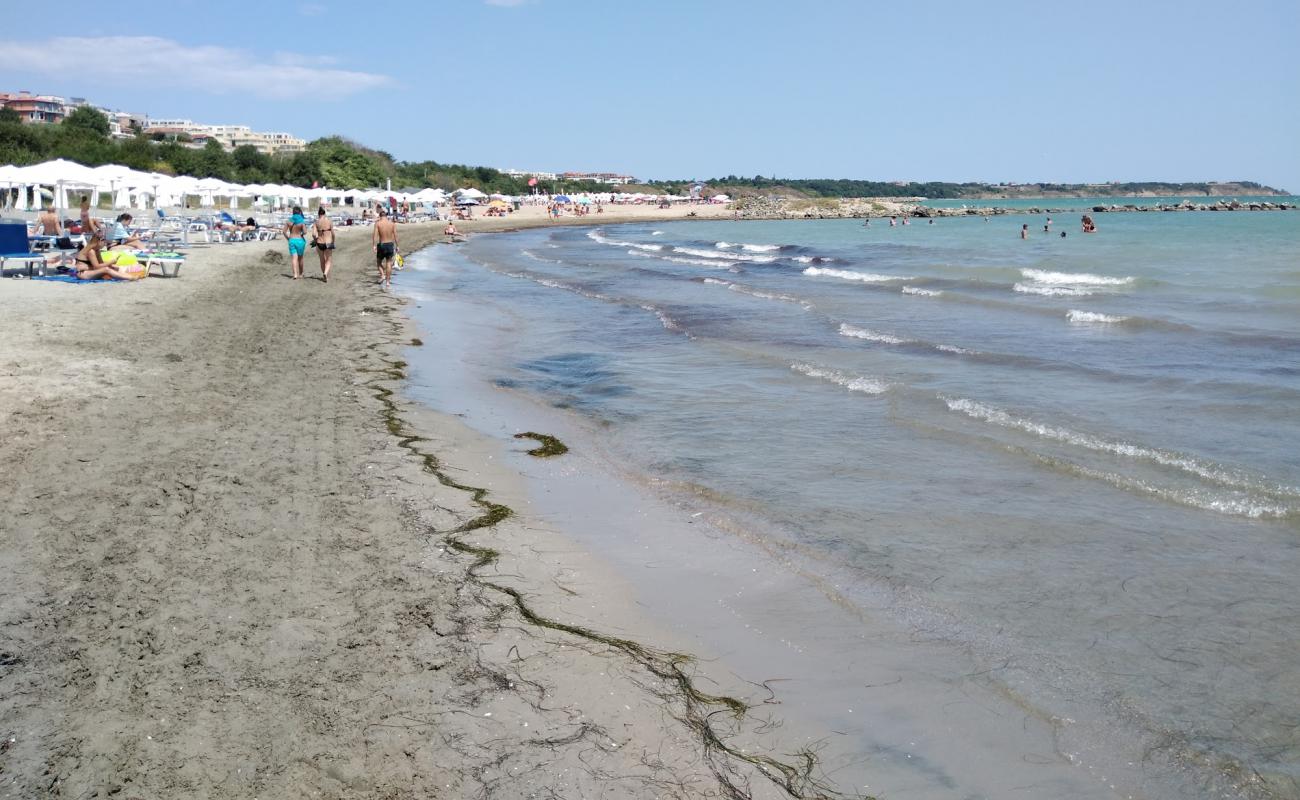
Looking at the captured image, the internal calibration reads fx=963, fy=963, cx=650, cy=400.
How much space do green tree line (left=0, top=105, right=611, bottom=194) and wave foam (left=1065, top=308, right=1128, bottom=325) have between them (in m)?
52.4

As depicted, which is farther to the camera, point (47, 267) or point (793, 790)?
point (47, 267)

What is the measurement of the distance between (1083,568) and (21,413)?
7.76 meters

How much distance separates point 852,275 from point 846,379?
65.4ft

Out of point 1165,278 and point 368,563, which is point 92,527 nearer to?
point 368,563

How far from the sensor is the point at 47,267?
16.6 metres

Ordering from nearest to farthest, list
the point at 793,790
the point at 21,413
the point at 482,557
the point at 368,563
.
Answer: the point at 793,790
the point at 368,563
the point at 482,557
the point at 21,413

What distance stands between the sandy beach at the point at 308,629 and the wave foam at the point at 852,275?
2256cm

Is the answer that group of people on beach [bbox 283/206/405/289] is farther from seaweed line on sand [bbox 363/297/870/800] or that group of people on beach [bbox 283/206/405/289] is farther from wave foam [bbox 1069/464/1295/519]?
wave foam [bbox 1069/464/1295/519]

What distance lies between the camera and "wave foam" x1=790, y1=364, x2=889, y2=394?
1141 centimetres

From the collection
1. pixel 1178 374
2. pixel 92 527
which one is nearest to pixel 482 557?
pixel 92 527

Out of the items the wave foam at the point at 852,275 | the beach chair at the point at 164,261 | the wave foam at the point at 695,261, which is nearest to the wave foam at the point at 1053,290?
the wave foam at the point at 852,275

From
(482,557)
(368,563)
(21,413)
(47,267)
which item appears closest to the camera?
(368,563)

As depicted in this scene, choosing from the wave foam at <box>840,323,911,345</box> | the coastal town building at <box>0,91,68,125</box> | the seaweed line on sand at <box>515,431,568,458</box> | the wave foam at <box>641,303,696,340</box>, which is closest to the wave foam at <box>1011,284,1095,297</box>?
the wave foam at <box>840,323,911,345</box>

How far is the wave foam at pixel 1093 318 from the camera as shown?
18.0 m
